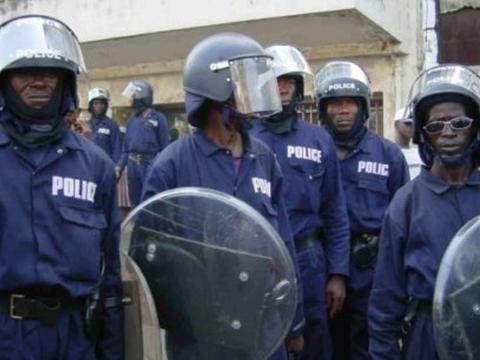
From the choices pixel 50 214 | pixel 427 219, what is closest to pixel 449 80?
pixel 427 219

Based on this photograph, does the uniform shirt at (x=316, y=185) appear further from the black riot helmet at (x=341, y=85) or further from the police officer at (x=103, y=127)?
the police officer at (x=103, y=127)

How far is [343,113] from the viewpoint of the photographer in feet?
19.0

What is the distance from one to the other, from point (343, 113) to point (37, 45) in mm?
2638

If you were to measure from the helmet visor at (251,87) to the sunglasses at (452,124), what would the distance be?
71cm

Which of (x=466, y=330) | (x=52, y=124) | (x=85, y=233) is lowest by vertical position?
(x=466, y=330)

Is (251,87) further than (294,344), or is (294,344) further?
(294,344)

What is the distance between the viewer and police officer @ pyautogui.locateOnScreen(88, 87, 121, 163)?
44.4ft

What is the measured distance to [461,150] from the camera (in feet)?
12.4

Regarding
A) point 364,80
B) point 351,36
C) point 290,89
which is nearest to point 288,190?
point 290,89

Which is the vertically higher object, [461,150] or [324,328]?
[461,150]

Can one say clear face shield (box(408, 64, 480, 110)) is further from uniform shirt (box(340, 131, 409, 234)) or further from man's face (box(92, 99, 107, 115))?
man's face (box(92, 99, 107, 115))

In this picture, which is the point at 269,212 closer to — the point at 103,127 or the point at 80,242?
the point at 80,242

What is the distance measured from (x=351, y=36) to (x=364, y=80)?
6437 mm

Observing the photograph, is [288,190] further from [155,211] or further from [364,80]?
[155,211]
